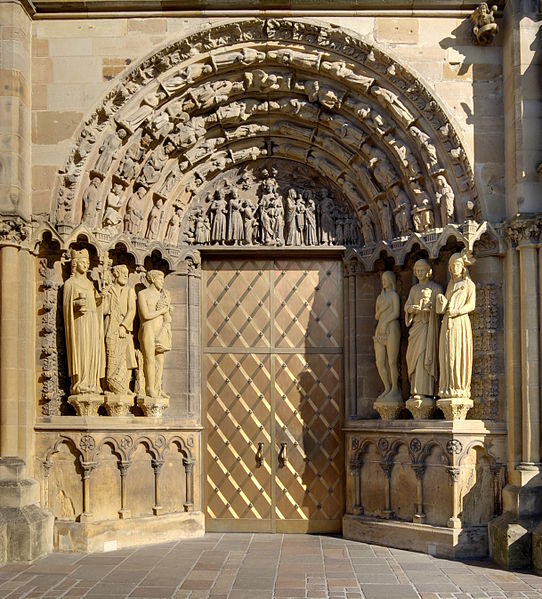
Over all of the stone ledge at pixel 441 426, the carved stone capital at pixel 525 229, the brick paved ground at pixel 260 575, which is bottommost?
the brick paved ground at pixel 260 575

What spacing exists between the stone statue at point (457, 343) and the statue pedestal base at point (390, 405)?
62 cm

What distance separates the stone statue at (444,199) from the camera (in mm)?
9836

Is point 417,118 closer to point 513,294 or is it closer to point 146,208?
point 513,294

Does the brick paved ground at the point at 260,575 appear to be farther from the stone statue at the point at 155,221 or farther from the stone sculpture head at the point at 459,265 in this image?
the stone statue at the point at 155,221

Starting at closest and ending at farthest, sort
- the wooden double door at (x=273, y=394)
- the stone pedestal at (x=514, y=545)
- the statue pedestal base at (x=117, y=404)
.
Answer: the stone pedestal at (x=514, y=545), the statue pedestal base at (x=117, y=404), the wooden double door at (x=273, y=394)

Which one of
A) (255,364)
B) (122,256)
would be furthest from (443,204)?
(122,256)

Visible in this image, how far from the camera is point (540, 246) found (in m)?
9.31

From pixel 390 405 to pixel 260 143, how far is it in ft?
12.0

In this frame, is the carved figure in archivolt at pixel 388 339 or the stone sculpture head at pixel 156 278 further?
the stone sculpture head at pixel 156 278

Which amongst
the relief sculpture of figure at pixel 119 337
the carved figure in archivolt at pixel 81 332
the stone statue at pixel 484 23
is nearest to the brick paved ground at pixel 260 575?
the relief sculpture of figure at pixel 119 337

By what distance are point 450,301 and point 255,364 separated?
2.67 meters

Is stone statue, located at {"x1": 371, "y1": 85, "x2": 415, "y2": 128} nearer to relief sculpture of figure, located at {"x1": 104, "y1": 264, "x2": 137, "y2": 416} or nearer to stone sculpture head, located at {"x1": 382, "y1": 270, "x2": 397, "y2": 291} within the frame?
stone sculpture head, located at {"x1": 382, "y1": 270, "x2": 397, "y2": 291}

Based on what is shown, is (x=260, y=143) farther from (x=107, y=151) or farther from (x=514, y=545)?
(x=514, y=545)

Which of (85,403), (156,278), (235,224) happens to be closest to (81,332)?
(85,403)
